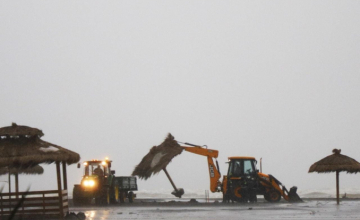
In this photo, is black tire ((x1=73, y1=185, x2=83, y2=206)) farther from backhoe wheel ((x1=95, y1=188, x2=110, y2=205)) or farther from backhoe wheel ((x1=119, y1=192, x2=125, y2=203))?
backhoe wheel ((x1=119, y1=192, x2=125, y2=203))

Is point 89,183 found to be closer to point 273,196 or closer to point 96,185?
point 96,185

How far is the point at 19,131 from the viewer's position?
64.8 feet

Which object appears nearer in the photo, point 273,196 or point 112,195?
point 112,195

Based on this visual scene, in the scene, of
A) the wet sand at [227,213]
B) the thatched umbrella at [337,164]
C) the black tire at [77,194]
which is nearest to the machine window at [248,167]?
the thatched umbrella at [337,164]

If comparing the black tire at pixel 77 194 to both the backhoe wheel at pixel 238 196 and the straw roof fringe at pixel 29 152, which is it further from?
the straw roof fringe at pixel 29 152

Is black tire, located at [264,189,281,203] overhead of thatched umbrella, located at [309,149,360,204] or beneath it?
beneath

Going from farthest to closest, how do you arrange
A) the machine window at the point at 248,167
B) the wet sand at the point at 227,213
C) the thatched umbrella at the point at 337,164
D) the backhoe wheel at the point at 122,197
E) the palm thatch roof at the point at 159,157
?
1. the palm thatch roof at the point at 159,157
2. the backhoe wheel at the point at 122,197
3. the machine window at the point at 248,167
4. the thatched umbrella at the point at 337,164
5. the wet sand at the point at 227,213

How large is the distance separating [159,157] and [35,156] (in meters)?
20.6

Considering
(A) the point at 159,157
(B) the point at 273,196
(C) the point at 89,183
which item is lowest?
(B) the point at 273,196

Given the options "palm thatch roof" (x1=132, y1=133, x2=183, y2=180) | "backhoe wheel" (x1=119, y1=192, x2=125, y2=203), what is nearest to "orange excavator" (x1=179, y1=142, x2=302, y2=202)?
"palm thatch roof" (x1=132, y1=133, x2=183, y2=180)

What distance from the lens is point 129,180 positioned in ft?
127

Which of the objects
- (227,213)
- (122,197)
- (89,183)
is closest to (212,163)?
(122,197)

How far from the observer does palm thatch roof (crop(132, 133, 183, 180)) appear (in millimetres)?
38750

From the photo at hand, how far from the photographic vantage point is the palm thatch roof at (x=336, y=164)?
32469mm
